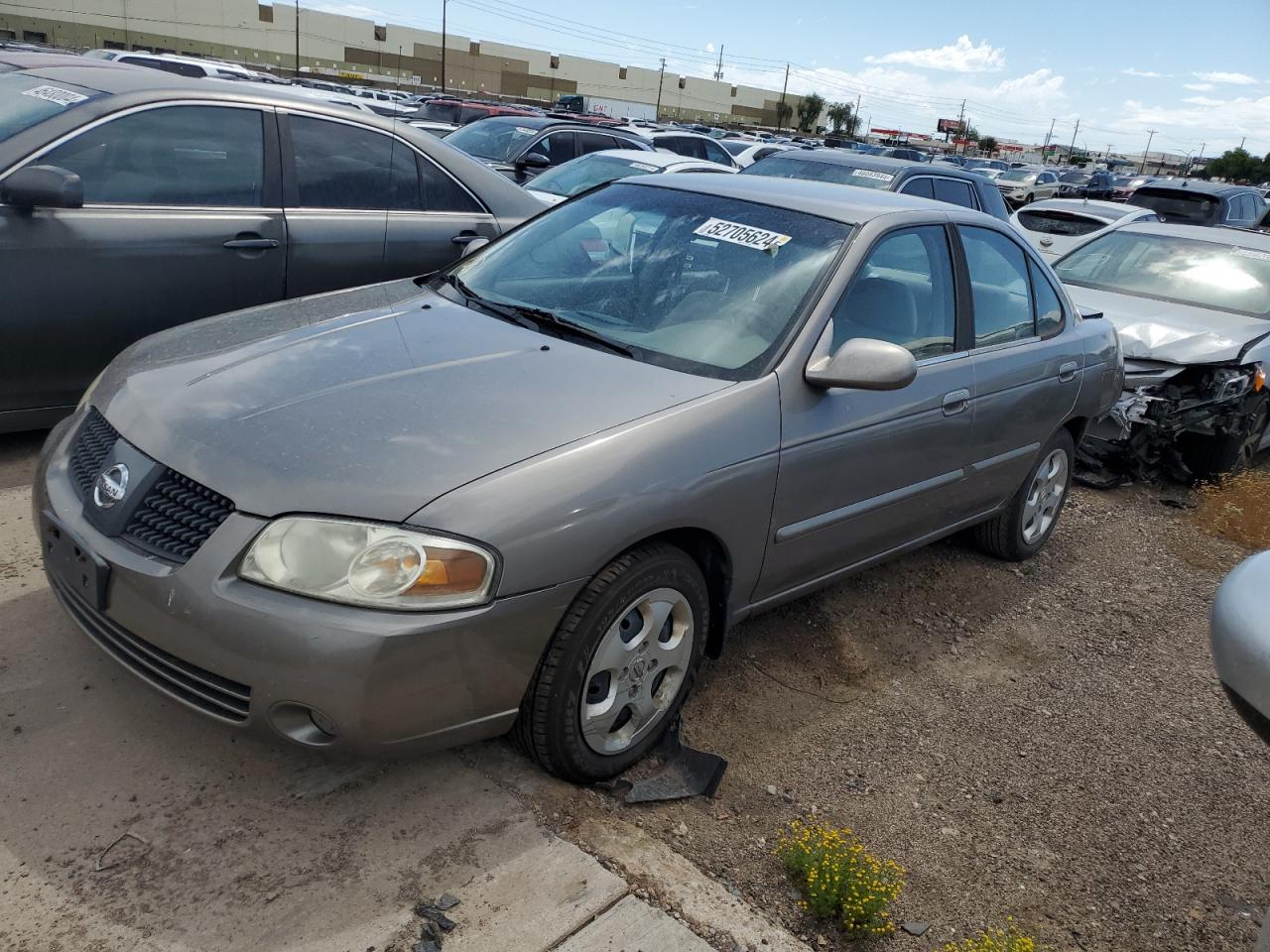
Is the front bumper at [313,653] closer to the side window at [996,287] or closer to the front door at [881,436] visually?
the front door at [881,436]

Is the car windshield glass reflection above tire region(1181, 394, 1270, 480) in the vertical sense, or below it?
above

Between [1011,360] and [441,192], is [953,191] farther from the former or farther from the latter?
[1011,360]

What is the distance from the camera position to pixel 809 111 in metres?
97.6

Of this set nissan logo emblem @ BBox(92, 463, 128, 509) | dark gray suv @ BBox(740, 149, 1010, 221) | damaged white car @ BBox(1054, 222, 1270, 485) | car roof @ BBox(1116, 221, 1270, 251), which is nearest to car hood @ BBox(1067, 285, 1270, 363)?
damaged white car @ BBox(1054, 222, 1270, 485)

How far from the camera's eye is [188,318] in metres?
4.65

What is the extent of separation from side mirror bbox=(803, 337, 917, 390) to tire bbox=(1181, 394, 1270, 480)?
4244 mm

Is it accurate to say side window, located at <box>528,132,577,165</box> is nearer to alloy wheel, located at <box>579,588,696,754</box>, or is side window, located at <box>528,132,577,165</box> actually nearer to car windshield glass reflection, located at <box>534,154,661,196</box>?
car windshield glass reflection, located at <box>534,154,661,196</box>

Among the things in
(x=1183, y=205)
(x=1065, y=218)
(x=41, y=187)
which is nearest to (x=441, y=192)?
(x=41, y=187)

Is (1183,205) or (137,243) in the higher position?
(1183,205)

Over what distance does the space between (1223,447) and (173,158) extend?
615 cm

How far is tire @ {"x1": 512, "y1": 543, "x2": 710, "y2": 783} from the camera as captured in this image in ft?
8.52

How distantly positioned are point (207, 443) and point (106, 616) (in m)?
0.50

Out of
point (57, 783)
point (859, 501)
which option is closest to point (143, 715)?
point (57, 783)

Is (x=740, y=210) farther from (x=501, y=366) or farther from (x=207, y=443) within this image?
(x=207, y=443)
